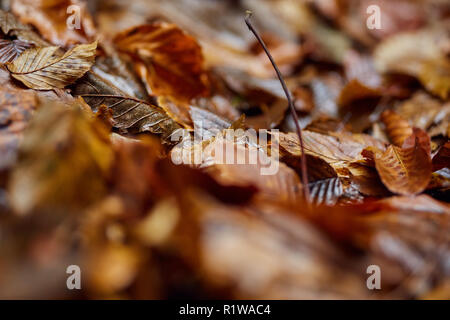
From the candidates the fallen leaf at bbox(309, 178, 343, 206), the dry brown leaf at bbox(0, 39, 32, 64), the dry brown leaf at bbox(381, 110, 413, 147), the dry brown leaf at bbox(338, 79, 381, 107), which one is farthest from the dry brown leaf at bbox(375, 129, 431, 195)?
the dry brown leaf at bbox(0, 39, 32, 64)

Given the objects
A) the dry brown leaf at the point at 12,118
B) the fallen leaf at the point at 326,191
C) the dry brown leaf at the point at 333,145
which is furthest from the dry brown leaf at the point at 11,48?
the fallen leaf at the point at 326,191

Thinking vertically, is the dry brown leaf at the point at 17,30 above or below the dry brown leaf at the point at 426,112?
above

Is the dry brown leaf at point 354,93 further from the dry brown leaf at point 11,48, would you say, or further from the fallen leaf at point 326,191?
the dry brown leaf at point 11,48

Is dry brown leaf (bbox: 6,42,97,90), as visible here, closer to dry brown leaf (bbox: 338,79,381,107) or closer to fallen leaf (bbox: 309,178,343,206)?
fallen leaf (bbox: 309,178,343,206)

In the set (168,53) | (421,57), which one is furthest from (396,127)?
(168,53)

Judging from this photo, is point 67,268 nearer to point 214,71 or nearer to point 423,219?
point 423,219

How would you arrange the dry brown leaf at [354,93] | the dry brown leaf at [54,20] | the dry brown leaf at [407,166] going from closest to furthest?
the dry brown leaf at [407,166] < the dry brown leaf at [54,20] < the dry brown leaf at [354,93]
